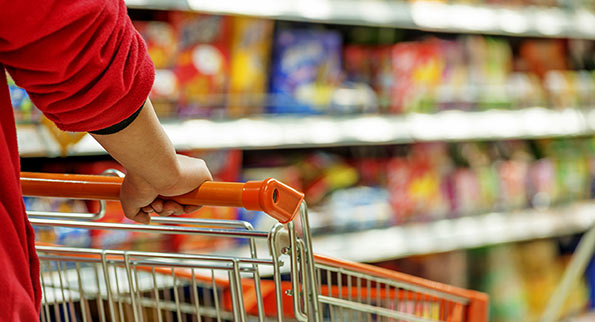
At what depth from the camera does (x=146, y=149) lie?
693mm

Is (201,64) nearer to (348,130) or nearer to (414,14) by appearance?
(348,130)

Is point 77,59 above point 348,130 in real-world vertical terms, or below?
below

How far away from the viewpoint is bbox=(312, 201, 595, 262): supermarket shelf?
7.52 ft

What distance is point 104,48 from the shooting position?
0.59 metres

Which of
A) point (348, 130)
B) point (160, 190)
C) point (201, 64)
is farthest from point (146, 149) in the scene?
point (348, 130)

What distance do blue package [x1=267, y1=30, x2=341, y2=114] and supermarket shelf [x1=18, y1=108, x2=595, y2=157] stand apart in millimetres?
52

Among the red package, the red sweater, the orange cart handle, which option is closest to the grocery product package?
the red package

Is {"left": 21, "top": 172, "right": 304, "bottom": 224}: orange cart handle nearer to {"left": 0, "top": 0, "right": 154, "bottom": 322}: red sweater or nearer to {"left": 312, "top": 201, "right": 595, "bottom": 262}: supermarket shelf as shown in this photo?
{"left": 0, "top": 0, "right": 154, "bottom": 322}: red sweater

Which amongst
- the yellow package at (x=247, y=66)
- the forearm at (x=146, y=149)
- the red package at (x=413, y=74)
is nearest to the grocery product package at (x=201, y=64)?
the yellow package at (x=247, y=66)

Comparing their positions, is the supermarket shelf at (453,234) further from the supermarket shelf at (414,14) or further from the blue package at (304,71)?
the supermarket shelf at (414,14)

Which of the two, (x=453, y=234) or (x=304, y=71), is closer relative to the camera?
(x=304, y=71)

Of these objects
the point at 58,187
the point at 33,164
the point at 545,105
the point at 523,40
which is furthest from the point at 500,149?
the point at 58,187

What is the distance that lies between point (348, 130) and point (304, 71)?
25cm

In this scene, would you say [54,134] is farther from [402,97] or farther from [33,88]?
[402,97]
